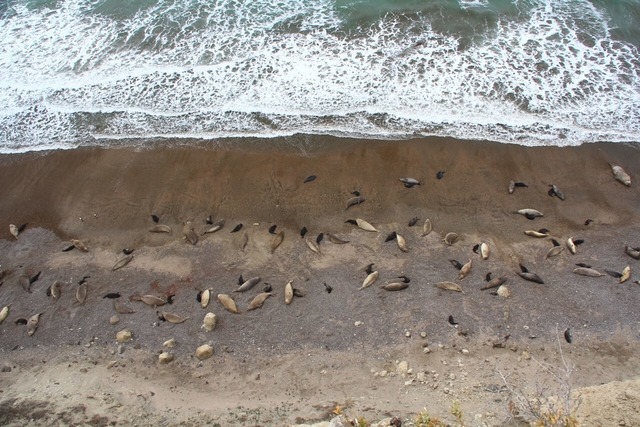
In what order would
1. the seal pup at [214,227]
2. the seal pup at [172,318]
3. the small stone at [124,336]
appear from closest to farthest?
the small stone at [124,336] → the seal pup at [172,318] → the seal pup at [214,227]

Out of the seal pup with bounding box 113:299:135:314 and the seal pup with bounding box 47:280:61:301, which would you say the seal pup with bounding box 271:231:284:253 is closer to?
the seal pup with bounding box 113:299:135:314

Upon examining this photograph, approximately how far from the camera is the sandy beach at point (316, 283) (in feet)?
21.6

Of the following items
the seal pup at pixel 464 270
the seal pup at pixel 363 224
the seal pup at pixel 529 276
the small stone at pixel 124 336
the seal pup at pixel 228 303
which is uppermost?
the seal pup at pixel 363 224

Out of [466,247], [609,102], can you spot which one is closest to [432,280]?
[466,247]

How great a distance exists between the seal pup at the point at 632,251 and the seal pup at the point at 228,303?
21.3 feet

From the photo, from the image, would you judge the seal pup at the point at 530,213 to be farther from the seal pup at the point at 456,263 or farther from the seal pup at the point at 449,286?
the seal pup at the point at 449,286

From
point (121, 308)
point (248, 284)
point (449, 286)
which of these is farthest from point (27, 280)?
point (449, 286)

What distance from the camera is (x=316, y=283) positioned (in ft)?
26.6

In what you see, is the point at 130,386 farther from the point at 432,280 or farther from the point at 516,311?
the point at 516,311

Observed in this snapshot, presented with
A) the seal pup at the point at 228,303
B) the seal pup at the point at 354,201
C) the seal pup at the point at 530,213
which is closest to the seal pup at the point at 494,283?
the seal pup at the point at 530,213

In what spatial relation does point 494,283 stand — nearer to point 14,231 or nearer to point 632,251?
point 632,251

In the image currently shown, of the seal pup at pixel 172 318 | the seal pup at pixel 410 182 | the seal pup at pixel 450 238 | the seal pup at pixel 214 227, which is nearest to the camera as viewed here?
the seal pup at pixel 172 318

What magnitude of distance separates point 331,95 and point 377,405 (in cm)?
719

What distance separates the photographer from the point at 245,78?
11.9 m
